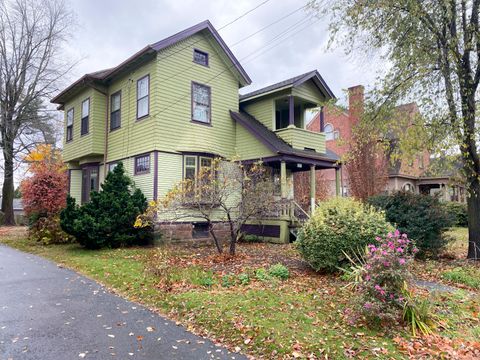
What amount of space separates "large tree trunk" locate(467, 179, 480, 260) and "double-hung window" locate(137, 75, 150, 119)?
11721mm

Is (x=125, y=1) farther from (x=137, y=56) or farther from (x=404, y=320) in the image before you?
(x=404, y=320)

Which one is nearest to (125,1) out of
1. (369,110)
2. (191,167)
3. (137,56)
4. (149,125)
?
(137,56)

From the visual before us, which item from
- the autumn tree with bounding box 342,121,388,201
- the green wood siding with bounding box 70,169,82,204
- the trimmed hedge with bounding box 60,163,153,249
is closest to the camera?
the trimmed hedge with bounding box 60,163,153,249

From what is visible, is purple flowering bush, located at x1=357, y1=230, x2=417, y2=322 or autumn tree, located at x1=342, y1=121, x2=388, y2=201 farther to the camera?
autumn tree, located at x1=342, y1=121, x2=388, y2=201

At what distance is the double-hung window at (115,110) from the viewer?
15891 millimetres

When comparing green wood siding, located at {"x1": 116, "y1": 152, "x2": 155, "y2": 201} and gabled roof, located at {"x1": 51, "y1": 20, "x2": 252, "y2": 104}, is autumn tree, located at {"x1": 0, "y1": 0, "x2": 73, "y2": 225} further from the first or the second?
green wood siding, located at {"x1": 116, "y1": 152, "x2": 155, "y2": 201}

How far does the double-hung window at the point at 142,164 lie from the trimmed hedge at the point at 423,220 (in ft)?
28.5

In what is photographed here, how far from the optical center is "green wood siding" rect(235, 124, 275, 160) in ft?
48.8

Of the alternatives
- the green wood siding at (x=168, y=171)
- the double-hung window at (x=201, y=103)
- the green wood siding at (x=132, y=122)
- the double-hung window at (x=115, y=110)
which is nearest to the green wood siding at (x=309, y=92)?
the double-hung window at (x=201, y=103)

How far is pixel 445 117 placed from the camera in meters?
10.0

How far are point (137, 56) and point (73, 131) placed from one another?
21.9 ft

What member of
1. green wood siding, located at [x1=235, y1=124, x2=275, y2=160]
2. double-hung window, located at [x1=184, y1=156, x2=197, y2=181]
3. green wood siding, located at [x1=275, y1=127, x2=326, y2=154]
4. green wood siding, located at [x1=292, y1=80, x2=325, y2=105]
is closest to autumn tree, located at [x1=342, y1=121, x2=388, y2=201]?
green wood siding, located at [x1=275, y1=127, x2=326, y2=154]

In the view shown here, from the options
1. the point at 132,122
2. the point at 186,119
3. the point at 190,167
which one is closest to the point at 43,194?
the point at 132,122

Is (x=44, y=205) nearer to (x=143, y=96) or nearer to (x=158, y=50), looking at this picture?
(x=143, y=96)
